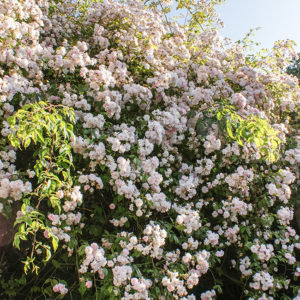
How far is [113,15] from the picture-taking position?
4129 mm

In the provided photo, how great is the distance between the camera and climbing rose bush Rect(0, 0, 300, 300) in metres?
2.30

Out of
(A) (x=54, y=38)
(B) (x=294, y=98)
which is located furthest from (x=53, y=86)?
(B) (x=294, y=98)

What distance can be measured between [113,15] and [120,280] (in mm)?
3416

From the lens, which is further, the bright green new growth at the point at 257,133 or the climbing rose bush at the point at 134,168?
the bright green new growth at the point at 257,133

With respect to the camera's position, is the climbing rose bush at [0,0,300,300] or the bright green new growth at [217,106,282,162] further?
the bright green new growth at [217,106,282,162]

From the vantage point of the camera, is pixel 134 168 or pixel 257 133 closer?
pixel 134 168

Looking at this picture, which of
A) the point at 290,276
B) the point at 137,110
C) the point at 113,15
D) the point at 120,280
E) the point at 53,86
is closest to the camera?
the point at 120,280

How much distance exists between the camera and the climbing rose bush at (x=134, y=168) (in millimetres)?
2301

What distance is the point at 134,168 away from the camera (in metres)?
2.71

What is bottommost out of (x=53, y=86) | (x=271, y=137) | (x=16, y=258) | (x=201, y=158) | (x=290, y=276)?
(x=16, y=258)

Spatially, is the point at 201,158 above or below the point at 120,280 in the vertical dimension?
above

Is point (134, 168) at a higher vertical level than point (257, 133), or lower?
lower

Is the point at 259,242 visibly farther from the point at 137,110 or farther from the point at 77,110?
the point at 77,110

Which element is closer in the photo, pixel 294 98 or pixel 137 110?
pixel 137 110
